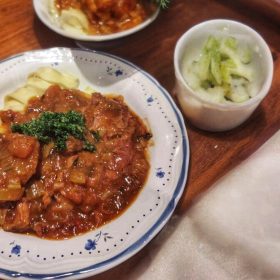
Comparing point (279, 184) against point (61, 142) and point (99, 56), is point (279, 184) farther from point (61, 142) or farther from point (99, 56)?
point (99, 56)

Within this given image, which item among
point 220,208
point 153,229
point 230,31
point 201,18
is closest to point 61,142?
point 153,229

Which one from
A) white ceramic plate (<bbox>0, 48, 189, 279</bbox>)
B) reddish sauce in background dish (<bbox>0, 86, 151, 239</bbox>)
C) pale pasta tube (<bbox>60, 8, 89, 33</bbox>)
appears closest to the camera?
white ceramic plate (<bbox>0, 48, 189, 279</bbox>)

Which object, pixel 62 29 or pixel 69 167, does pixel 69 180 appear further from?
pixel 62 29

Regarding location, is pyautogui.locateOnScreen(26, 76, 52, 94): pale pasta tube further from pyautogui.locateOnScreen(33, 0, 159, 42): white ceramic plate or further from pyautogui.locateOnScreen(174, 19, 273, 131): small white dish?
pyautogui.locateOnScreen(174, 19, 273, 131): small white dish

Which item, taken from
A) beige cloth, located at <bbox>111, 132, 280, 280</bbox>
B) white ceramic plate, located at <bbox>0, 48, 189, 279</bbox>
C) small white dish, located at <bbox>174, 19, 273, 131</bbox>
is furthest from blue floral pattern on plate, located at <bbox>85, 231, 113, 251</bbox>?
small white dish, located at <bbox>174, 19, 273, 131</bbox>

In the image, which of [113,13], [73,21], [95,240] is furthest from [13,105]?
[95,240]

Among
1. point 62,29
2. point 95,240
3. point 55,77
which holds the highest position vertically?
point 62,29

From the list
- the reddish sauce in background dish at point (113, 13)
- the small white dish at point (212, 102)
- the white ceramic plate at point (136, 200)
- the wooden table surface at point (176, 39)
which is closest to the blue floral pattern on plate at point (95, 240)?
the white ceramic plate at point (136, 200)
